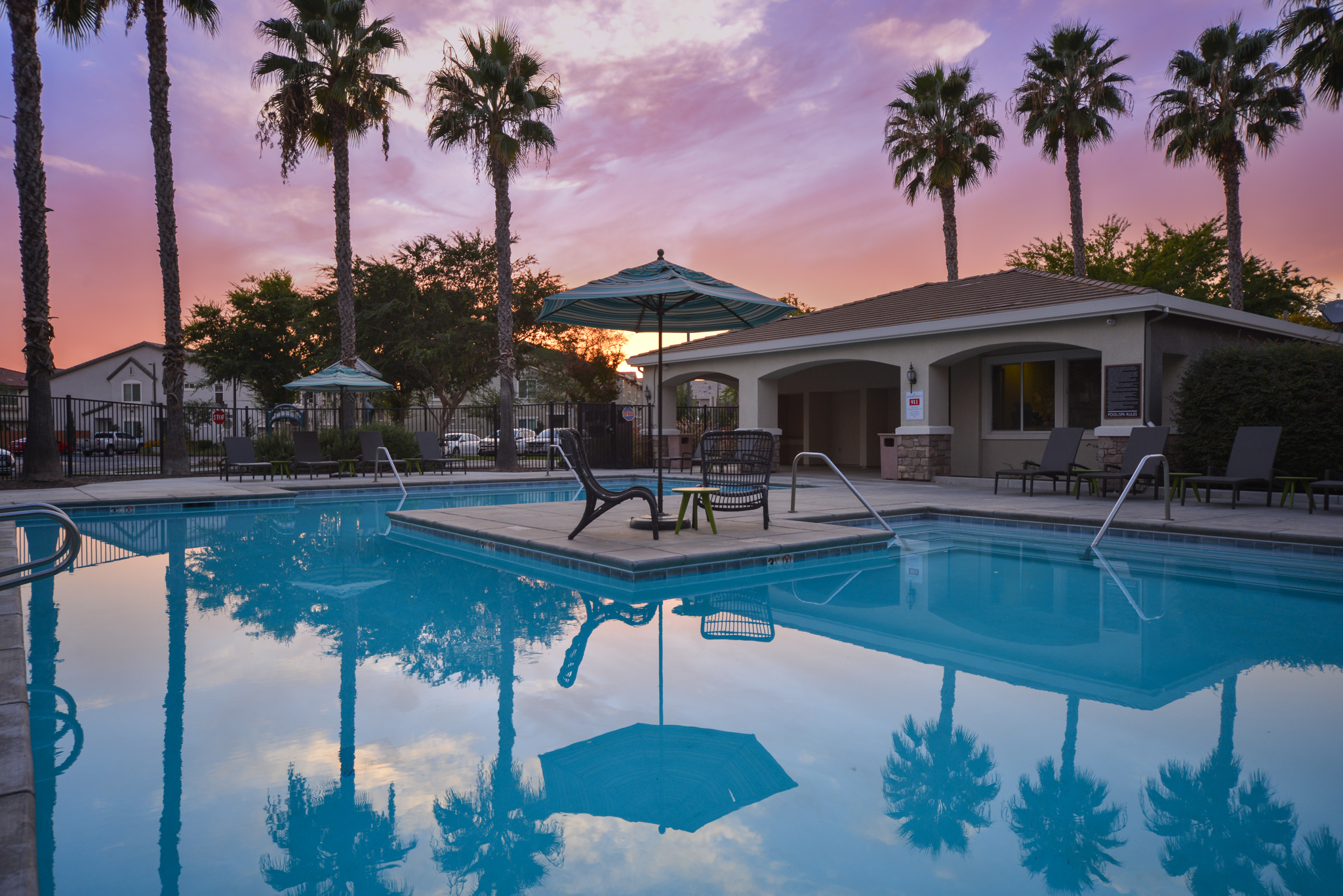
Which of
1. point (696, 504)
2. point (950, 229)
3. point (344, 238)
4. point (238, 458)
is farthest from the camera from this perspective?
point (950, 229)

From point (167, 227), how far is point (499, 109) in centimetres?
751

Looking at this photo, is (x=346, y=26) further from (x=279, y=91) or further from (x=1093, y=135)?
(x=1093, y=135)

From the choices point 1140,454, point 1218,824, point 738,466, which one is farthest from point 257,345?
point 1218,824

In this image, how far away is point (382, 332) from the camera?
32.1m

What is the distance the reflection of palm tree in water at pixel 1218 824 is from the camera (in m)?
2.28

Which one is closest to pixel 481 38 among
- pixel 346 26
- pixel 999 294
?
pixel 346 26

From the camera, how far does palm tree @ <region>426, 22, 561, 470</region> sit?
1791 cm

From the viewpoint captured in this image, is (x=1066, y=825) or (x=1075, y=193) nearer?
(x=1066, y=825)

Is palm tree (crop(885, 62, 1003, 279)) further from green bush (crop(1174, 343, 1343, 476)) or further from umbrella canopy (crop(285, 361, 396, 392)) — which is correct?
umbrella canopy (crop(285, 361, 396, 392))

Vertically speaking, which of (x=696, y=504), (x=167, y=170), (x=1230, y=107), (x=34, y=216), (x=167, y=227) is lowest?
(x=696, y=504)

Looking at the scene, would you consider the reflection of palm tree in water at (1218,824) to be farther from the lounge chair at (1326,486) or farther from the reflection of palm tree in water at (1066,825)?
the lounge chair at (1326,486)

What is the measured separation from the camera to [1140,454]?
11180 mm

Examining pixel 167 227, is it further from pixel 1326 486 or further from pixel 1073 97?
pixel 1073 97

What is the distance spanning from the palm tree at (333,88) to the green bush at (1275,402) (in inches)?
653
